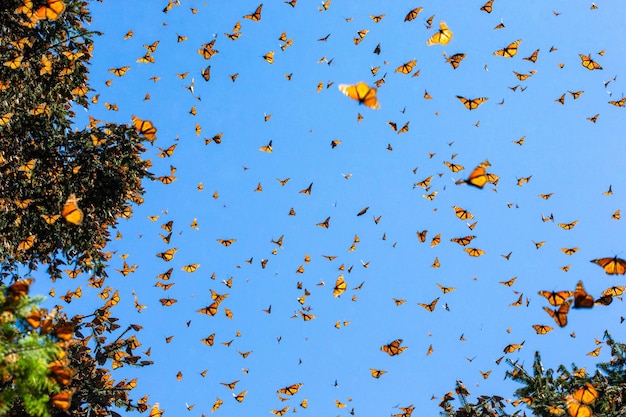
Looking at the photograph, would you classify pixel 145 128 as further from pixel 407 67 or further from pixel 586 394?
pixel 586 394

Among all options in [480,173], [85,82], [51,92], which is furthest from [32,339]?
[85,82]

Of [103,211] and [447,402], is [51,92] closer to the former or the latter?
[103,211]

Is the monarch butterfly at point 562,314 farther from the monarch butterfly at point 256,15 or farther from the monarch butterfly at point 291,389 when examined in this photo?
the monarch butterfly at point 256,15

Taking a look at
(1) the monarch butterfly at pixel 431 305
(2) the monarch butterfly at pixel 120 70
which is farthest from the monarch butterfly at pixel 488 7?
(2) the monarch butterfly at pixel 120 70

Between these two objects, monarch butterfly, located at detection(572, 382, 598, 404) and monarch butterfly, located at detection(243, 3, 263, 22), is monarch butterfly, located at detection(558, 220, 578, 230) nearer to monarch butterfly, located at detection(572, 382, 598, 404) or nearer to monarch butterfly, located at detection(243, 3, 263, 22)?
monarch butterfly, located at detection(572, 382, 598, 404)

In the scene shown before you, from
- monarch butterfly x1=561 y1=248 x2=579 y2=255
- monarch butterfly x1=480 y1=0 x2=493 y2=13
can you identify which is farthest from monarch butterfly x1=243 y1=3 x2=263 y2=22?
monarch butterfly x1=561 y1=248 x2=579 y2=255
